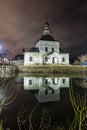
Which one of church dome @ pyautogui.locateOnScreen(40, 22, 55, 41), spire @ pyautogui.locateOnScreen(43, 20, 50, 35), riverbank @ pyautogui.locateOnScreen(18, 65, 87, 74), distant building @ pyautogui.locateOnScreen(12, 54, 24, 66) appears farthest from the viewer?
spire @ pyautogui.locateOnScreen(43, 20, 50, 35)

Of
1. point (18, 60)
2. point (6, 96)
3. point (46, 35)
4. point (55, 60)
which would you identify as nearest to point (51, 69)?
point (55, 60)

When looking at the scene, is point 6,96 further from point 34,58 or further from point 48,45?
point 48,45

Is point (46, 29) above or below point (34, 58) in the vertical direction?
above

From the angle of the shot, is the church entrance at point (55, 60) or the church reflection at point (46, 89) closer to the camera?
the church reflection at point (46, 89)

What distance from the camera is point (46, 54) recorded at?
6147 cm

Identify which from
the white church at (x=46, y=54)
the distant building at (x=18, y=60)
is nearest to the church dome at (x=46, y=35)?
the white church at (x=46, y=54)

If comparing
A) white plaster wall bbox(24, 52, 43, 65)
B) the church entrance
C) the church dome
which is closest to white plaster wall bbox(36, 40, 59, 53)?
the church dome

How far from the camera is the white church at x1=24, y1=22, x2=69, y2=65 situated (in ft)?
197

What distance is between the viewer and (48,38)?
210 ft

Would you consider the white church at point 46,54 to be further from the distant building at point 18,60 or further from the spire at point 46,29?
the distant building at point 18,60

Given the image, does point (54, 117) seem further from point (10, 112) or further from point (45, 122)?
point (10, 112)

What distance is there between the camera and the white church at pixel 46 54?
5991cm

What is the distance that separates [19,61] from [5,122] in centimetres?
5885

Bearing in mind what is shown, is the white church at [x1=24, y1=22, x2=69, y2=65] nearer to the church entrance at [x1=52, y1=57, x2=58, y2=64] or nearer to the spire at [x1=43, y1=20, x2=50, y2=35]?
the church entrance at [x1=52, y1=57, x2=58, y2=64]
